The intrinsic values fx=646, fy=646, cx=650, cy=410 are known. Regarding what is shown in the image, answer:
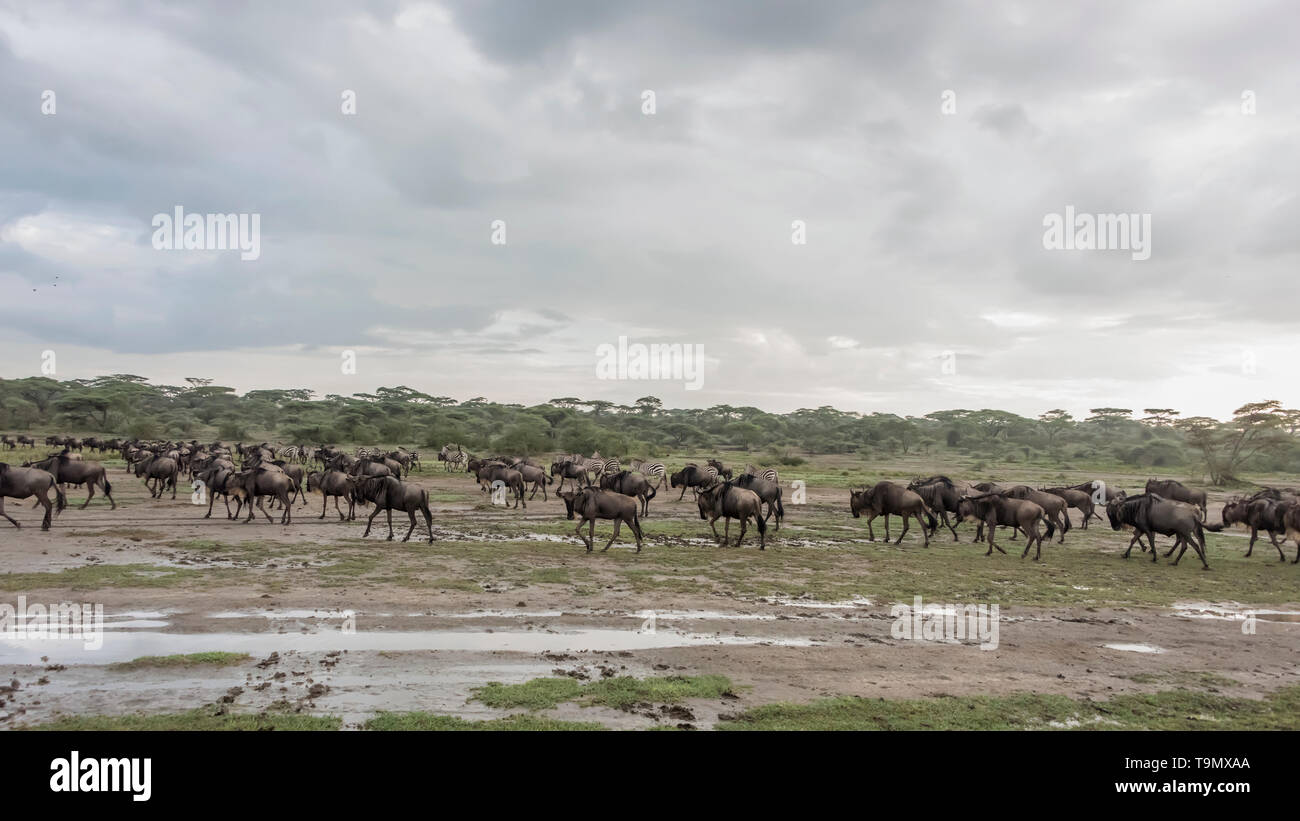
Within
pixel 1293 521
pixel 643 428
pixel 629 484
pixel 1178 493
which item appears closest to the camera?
pixel 1293 521

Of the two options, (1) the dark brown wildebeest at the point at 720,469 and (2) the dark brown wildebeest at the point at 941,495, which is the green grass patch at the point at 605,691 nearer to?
(2) the dark brown wildebeest at the point at 941,495

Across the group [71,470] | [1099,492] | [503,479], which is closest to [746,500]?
[503,479]

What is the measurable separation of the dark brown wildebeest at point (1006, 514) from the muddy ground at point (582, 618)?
0.76 metres

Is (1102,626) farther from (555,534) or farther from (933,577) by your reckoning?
(555,534)

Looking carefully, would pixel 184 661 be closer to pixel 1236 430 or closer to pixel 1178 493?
pixel 1178 493

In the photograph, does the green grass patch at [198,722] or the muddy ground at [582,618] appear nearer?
the green grass patch at [198,722]

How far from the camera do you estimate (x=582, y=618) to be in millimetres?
10562

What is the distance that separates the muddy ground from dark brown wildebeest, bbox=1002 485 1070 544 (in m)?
1.08

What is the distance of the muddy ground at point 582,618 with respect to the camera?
24.0ft

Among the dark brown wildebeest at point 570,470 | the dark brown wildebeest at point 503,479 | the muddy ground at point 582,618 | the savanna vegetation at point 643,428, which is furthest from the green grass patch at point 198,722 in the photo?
the savanna vegetation at point 643,428

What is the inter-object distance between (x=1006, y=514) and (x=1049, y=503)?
9.62 feet

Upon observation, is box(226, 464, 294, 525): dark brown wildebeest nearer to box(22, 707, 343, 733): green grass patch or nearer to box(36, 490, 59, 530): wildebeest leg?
box(36, 490, 59, 530): wildebeest leg
